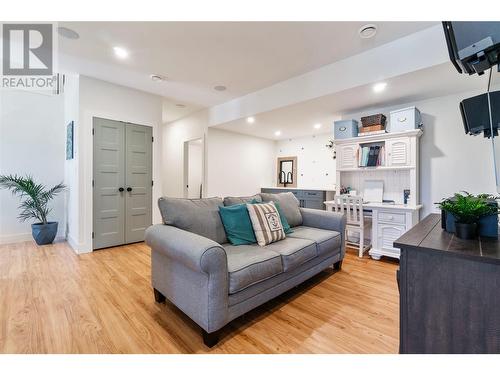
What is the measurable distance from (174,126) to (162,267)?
463cm

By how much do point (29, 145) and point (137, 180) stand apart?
1915 millimetres

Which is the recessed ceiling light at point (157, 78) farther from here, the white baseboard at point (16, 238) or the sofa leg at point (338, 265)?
the sofa leg at point (338, 265)

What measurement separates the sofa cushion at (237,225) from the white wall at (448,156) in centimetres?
251

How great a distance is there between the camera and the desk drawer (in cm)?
284

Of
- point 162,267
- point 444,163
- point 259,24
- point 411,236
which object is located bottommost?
point 162,267

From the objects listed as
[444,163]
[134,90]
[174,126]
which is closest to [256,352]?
[444,163]

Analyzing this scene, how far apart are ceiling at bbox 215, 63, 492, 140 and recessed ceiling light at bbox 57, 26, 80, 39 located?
8.02 feet

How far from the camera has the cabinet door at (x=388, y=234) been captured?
2.87m

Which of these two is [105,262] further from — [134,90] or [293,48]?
[293,48]

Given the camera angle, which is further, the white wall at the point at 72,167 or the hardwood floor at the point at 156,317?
the white wall at the point at 72,167

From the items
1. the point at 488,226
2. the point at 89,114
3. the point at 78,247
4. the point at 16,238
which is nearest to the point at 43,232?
the point at 16,238

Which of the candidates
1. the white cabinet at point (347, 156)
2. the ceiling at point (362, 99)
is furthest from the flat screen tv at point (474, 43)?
the white cabinet at point (347, 156)

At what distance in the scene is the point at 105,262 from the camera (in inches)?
114

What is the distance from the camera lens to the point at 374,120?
3.20 m
